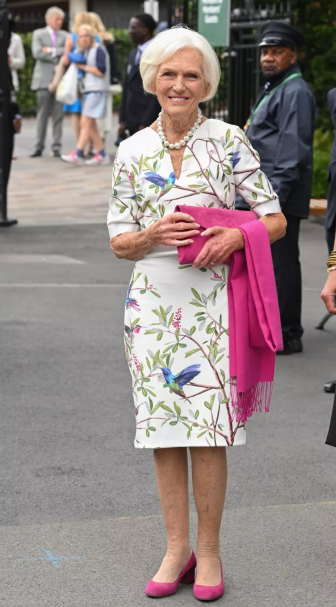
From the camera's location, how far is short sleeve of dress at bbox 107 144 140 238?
153 inches

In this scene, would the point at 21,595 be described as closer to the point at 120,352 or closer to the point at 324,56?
the point at 120,352

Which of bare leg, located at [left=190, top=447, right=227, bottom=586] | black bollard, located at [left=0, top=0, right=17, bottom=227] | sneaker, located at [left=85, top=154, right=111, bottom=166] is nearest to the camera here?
bare leg, located at [left=190, top=447, right=227, bottom=586]

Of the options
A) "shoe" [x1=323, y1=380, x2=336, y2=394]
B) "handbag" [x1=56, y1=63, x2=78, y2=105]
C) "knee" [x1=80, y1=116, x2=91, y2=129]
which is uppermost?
"shoe" [x1=323, y1=380, x2=336, y2=394]

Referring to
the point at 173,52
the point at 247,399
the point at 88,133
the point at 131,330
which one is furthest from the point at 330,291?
the point at 88,133

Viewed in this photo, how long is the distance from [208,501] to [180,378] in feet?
1.47

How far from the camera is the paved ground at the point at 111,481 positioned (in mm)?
4035

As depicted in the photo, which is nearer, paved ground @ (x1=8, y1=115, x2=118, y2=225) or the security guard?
the security guard

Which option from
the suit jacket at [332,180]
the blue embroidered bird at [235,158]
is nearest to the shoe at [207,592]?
the blue embroidered bird at [235,158]

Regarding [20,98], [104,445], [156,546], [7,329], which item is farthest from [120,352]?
[20,98]

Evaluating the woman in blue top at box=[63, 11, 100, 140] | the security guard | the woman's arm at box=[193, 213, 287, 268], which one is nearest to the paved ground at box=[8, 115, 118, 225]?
the woman in blue top at box=[63, 11, 100, 140]

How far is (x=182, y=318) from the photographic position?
3812mm

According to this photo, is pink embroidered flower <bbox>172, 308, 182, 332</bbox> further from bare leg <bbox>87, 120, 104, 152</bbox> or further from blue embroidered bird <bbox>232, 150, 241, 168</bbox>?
bare leg <bbox>87, 120, 104, 152</bbox>

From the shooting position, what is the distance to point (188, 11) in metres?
14.2

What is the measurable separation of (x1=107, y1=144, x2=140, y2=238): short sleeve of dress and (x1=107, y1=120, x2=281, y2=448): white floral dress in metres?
0.03
